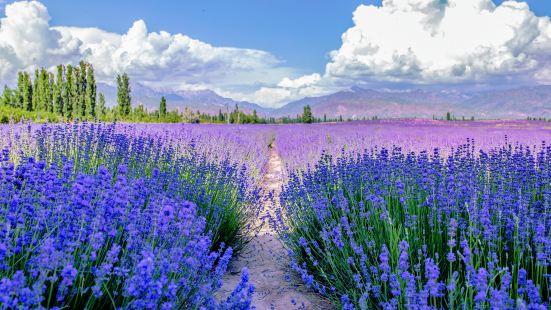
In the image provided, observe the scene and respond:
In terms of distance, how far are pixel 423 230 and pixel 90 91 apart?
35895 mm

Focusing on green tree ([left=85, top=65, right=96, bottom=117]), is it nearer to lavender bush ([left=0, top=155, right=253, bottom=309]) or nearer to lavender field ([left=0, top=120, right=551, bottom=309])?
lavender field ([left=0, top=120, right=551, bottom=309])

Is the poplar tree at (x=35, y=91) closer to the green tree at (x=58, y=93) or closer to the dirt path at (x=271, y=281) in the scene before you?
the green tree at (x=58, y=93)

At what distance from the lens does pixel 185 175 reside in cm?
448

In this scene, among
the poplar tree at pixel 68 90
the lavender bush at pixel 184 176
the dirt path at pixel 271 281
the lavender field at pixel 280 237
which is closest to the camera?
the lavender field at pixel 280 237

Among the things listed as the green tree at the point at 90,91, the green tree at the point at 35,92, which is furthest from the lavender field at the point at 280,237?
the green tree at the point at 35,92

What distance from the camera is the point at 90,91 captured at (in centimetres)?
3453

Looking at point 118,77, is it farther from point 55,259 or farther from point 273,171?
point 55,259

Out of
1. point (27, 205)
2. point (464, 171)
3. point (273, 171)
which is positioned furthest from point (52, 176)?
point (273, 171)

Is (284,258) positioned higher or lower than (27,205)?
lower

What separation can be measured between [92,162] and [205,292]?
3099mm

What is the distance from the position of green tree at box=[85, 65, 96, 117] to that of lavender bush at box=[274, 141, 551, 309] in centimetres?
3333

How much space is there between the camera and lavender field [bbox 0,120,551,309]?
5.03ft

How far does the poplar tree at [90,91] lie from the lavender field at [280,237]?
30.6m

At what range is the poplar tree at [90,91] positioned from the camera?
33.8m
